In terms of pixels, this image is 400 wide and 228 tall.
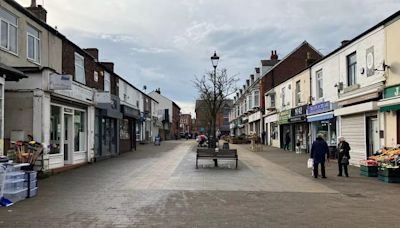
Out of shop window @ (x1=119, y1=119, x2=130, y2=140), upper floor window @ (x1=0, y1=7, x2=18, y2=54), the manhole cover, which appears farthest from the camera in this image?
shop window @ (x1=119, y1=119, x2=130, y2=140)

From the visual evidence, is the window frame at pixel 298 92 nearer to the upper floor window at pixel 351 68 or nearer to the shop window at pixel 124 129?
the upper floor window at pixel 351 68

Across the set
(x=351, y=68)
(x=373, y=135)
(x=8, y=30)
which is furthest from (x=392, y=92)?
(x=8, y=30)

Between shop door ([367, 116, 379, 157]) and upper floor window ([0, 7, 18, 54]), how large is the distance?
14393 mm

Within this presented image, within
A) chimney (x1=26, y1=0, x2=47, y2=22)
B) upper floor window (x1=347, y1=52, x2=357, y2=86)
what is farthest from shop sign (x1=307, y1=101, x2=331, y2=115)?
chimney (x1=26, y1=0, x2=47, y2=22)

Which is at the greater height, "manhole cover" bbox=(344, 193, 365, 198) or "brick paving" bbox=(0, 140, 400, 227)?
"brick paving" bbox=(0, 140, 400, 227)

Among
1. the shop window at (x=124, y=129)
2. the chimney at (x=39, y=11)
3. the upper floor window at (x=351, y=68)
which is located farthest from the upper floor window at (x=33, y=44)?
the upper floor window at (x=351, y=68)

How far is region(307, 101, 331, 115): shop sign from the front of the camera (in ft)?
78.3

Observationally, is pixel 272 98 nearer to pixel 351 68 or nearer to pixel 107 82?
pixel 107 82

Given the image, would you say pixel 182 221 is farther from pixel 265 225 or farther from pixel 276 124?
pixel 276 124

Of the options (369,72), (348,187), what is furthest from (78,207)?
(369,72)

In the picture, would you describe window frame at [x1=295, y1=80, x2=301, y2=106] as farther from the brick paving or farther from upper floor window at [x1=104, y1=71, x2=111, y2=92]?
the brick paving

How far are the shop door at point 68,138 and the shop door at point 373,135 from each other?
41.8 ft

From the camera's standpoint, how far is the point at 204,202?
991 centimetres

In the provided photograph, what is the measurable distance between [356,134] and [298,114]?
1023 centimetres
